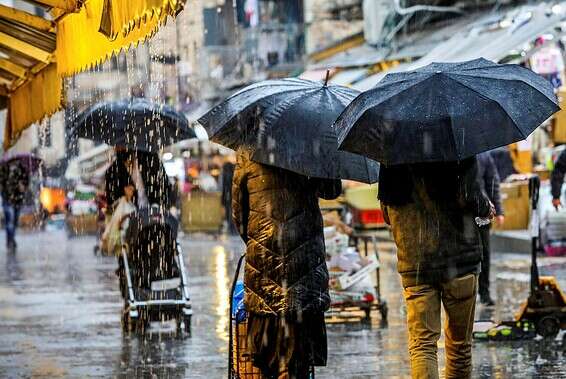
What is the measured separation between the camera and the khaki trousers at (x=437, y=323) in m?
8.58

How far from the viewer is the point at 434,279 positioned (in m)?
8.59

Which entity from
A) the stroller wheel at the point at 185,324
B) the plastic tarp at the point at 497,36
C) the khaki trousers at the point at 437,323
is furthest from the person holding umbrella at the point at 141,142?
the plastic tarp at the point at 497,36

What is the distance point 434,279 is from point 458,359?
1.82ft

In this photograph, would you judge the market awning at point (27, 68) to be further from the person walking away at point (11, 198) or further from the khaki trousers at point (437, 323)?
the person walking away at point (11, 198)

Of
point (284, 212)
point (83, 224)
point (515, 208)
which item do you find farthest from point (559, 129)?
point (83, 224)

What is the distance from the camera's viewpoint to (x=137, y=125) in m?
14.2

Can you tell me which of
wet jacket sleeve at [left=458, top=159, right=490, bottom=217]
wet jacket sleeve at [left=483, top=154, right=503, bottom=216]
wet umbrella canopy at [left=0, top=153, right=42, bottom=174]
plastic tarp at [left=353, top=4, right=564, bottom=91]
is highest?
plastic tarp at [left=353, top=4, right=564, bottom=91]

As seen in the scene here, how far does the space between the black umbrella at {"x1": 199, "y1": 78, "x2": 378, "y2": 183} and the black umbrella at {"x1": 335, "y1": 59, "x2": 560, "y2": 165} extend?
45 centimetres

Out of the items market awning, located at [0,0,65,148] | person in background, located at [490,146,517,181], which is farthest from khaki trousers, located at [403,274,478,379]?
person in background, located at [490,146,517,181]

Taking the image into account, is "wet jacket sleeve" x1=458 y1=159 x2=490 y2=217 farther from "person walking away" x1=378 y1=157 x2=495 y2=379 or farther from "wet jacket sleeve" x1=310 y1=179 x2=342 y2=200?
"wet jacket sleeve" x1=310 y1=179 x2=342 y2=200

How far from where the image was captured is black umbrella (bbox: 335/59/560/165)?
836 centimetres

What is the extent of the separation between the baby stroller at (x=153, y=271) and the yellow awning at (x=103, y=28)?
3002 mm

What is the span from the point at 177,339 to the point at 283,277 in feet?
15.0

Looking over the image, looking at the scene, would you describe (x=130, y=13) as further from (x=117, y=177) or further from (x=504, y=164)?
(x=504, y=164)
